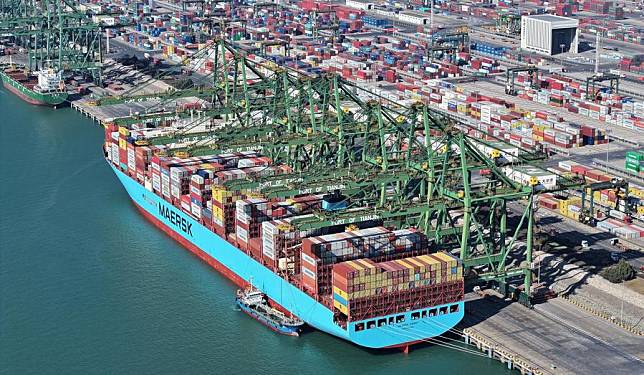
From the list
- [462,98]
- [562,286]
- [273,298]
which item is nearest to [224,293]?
[273,298]

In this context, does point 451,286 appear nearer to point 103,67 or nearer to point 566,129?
point 566,129

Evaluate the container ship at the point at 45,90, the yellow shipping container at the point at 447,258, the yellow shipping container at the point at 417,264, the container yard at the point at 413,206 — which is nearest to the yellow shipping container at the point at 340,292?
the container yard at the point at 413,206

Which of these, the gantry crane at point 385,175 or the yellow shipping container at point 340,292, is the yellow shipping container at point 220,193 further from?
the yellow shipping container at point 340,292

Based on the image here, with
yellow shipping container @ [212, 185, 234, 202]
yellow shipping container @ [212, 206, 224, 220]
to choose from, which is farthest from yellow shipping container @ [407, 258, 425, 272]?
yellow shipping container @ [212, 206, 224, 220]

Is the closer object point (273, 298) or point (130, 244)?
point (273, 298)

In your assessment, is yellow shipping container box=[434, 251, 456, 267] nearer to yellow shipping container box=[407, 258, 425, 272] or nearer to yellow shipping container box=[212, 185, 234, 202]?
yellow shipping container box=[407, 258, 425, 272]

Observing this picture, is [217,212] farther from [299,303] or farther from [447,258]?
[447,258]

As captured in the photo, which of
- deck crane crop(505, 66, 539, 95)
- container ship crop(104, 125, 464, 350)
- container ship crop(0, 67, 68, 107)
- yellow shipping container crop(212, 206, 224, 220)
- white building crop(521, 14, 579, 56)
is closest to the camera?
container ship crop(104, 125, 464, 350)
